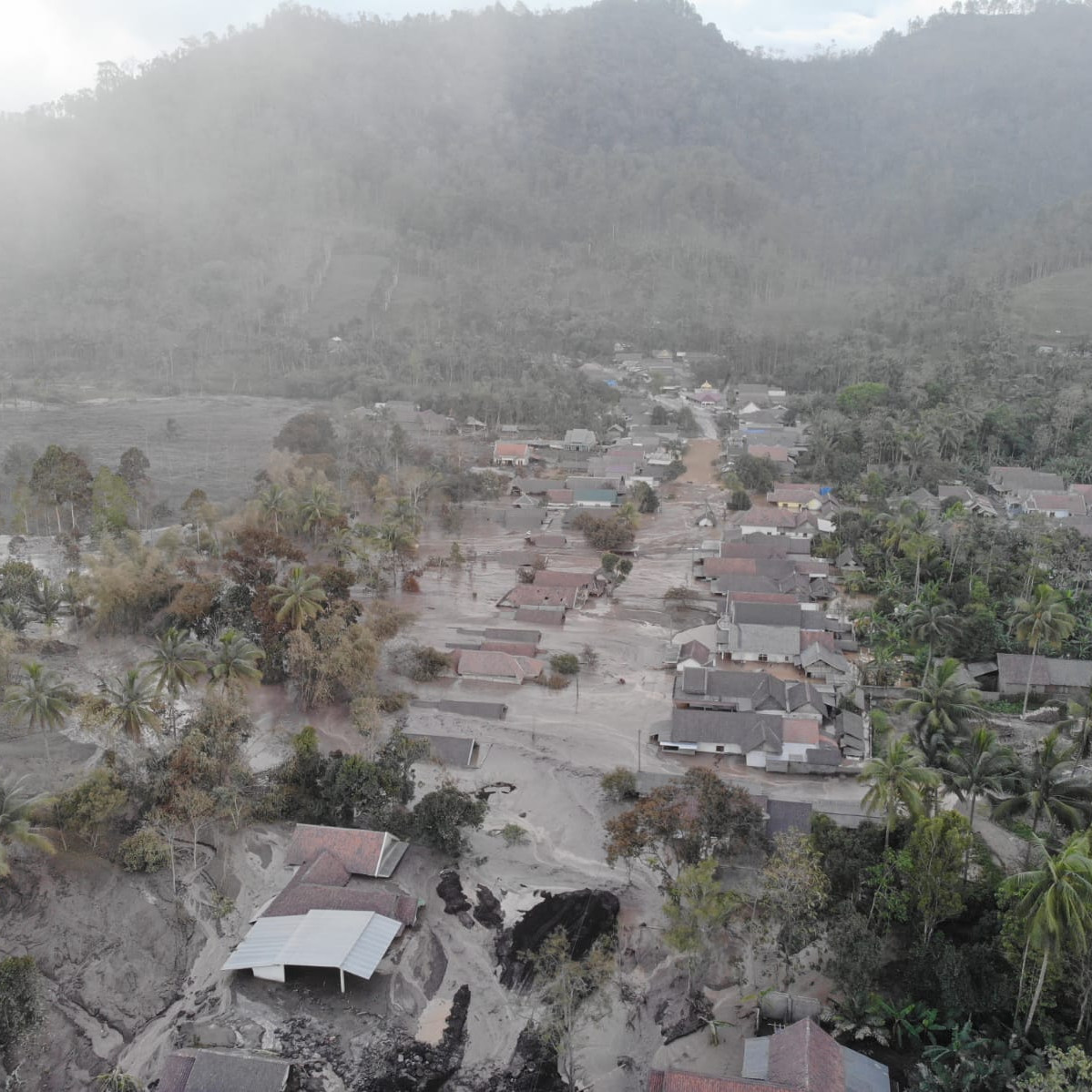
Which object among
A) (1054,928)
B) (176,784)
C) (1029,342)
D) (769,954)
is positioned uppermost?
(1029,342)

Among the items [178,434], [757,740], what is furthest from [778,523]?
[178,434]

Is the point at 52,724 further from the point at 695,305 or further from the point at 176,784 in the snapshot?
the point at 695,305

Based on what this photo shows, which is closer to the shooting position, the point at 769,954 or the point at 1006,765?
the point at 769,954

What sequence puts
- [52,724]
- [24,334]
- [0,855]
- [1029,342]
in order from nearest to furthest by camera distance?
[0,855] → [52,724] → [1029,342] → [24,334]

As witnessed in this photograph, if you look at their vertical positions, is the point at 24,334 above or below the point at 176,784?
above

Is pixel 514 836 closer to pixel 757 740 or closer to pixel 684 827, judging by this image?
pixel 684 827

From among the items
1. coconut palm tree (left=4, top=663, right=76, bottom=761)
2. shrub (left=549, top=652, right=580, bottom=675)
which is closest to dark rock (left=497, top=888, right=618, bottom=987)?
shrub (left=549, top=652, right=580, bottom=675)

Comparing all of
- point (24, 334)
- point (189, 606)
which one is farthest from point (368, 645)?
point (24, 334)
